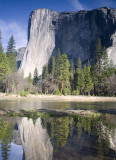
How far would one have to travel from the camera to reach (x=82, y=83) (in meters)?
46.0

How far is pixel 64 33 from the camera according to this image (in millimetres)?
130875

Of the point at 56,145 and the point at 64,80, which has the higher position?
the point at 64,80

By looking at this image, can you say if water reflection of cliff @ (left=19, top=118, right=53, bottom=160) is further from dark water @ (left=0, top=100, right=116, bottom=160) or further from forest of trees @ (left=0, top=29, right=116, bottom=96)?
forest of trees @ (left=0, top=29, right=116, bottom=96)

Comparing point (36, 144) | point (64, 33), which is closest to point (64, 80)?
point (36, 144)

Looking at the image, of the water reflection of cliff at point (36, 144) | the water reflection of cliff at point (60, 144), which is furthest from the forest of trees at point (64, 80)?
the water reflection of cliff at point (60, 144)

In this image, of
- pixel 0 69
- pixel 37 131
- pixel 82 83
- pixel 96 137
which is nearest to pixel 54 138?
pixel 37 131

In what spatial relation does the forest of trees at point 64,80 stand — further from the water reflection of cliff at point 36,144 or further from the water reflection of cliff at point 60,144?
the water reflection of cliff at point 60,144

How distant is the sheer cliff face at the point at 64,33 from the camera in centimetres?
11425

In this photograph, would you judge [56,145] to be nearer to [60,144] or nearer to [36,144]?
[60,144]

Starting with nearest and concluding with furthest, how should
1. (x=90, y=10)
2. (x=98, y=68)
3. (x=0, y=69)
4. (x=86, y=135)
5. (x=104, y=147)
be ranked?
(x=104, y=147) → (x=86, y=135) → (x=0, y=69) → (x=98, y=68) → (x=90, y=10)

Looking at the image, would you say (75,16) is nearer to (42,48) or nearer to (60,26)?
(60,26)

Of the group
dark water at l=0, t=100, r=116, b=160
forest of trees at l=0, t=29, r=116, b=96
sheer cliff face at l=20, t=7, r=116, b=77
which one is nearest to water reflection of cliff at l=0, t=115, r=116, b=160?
dark water at l=0, t=100, r=116, b=160

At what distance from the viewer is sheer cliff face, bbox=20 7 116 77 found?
114 metres

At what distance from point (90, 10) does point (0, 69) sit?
113 meters
